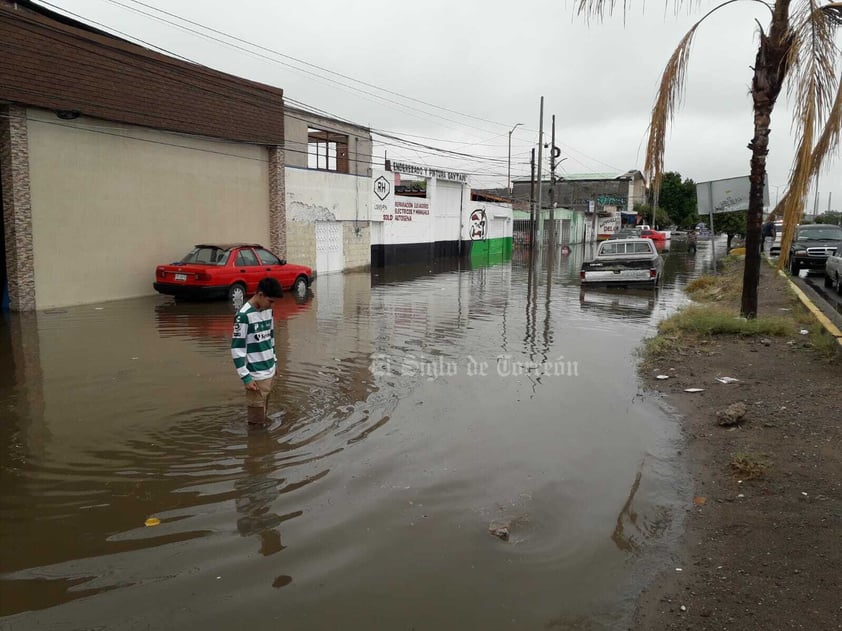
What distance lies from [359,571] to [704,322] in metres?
9.16

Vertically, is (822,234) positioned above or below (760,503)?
above

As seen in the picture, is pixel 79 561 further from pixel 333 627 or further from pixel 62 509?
pixel 333 627

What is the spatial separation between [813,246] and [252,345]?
2300cm

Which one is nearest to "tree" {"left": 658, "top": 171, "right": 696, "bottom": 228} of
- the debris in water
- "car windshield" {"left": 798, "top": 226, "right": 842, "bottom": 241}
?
"car windshield" {"left": 798, "top": 226, "right": 842, "bottom": 241}

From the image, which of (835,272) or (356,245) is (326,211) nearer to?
(356,245)

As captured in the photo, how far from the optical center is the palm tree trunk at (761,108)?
1041cm

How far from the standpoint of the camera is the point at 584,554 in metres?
4.49

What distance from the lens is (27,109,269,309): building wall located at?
1524 centimetres

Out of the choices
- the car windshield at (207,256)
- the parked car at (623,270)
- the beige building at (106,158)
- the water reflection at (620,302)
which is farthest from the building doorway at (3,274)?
the parked car at (623,270)

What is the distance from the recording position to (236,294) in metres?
16.5

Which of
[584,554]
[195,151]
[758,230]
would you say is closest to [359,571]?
[584,554]

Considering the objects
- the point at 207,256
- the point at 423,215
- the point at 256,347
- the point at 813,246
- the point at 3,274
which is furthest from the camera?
the point at 423,215

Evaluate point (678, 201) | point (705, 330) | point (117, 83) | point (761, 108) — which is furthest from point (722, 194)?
point (678, 201)

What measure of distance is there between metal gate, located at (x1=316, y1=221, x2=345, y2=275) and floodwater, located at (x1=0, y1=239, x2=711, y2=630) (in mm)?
15602
